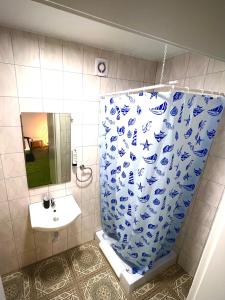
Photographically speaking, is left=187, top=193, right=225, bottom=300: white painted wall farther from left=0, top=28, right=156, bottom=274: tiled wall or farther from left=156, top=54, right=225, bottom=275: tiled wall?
left=0, top=28, right=156, bottom=274: tiled wall

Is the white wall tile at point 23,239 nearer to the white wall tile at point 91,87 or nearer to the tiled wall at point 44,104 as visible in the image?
the tiled wall at point 44,104

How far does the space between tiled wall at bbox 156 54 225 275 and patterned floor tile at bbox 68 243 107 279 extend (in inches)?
39.3

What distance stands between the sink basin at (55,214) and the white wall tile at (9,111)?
90 centimetres

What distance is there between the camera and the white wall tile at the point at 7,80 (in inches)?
53.1

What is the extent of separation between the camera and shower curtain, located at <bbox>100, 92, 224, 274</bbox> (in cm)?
119

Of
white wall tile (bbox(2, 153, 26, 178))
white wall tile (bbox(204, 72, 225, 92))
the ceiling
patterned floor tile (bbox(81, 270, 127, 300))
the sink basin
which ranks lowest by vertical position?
patterned floor tile (bbox(81, 270, 127, 300))

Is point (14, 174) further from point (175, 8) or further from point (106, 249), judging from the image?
point (175, 8)

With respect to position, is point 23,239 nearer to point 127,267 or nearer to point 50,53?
point 127,267

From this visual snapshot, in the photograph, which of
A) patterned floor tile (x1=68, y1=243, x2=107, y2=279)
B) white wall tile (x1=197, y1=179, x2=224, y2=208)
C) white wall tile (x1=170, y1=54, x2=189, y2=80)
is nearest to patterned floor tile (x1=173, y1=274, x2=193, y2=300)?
patterned floor tile (x1=68, y1=243, x2=107, y2=279)

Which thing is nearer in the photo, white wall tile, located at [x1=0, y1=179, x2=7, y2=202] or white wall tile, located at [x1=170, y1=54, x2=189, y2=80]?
white wall tile, located at [x1=0, y1=179, x2=7, y2=202]

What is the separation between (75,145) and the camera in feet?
6.05

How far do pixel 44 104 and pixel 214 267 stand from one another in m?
1.66

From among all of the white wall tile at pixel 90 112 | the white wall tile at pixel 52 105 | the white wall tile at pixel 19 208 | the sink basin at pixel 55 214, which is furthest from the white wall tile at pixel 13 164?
the white wall tile at pixel 90 112

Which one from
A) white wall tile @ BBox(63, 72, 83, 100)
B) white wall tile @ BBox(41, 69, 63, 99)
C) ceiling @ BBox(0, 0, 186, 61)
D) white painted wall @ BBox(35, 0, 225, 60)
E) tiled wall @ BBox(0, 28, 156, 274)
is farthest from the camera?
white wall tile @ BBox(63, 72, 83, 100)
